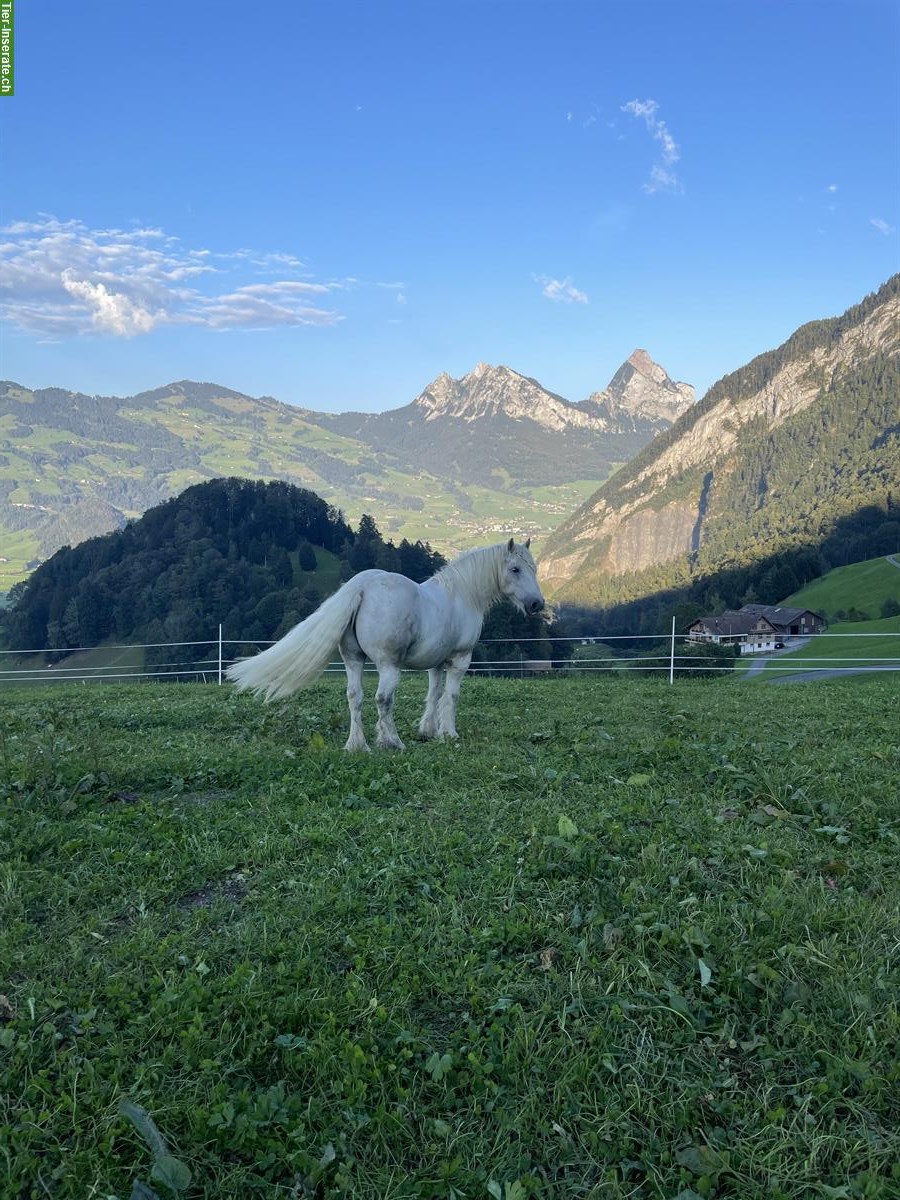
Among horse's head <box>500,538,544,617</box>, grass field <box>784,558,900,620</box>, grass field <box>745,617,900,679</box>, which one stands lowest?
grass field <box>745,617,900,679</box>

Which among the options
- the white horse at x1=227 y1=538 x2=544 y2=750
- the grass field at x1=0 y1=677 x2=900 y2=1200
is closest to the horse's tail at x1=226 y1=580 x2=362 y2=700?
the white horse at x1=227 y1=538 x2=544 y2=750

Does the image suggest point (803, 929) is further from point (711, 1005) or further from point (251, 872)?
point (251, 872)

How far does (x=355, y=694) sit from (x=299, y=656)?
87 cm

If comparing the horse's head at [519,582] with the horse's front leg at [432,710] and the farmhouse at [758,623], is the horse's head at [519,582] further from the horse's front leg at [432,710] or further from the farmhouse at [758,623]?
the farmhouse at [758,623]

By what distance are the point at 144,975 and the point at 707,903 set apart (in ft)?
11.0

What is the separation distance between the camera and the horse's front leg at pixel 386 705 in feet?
31.5

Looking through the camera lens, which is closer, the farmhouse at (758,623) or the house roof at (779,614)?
the farmhouse at (758,623)

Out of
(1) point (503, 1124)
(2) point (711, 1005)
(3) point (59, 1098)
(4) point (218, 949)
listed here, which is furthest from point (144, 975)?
(2) point (711, 1005)

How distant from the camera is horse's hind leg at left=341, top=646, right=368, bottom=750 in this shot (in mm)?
9578

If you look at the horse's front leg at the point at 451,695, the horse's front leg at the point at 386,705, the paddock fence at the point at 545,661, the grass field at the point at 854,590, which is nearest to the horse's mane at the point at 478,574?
the horse's front leg at the point at 451,695

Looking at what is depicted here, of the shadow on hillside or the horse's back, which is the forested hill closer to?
the shadow on hillside

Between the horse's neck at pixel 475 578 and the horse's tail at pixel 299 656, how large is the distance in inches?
70.7

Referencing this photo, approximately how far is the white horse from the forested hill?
7234cm

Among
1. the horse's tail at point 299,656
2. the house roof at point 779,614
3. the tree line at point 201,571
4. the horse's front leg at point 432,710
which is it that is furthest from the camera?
the house roof at point 779,614
